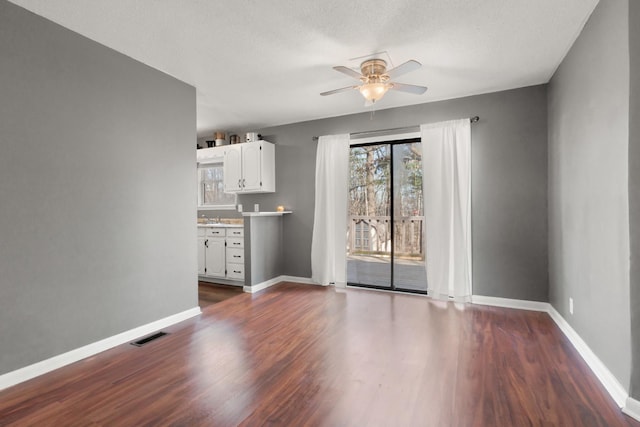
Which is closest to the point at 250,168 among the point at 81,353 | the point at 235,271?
the point at 235,271

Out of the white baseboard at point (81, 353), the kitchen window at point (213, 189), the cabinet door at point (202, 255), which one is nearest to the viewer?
the white baseboard at point (81, 353)

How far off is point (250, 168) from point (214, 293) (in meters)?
1.99

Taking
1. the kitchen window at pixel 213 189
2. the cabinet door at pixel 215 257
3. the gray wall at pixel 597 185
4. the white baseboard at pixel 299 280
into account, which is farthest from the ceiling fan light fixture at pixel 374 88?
the kitchen window at pixel 213 189

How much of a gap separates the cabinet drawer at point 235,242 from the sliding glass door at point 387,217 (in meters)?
1.77

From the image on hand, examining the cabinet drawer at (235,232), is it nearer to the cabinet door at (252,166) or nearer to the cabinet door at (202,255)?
the cabinet door at (202,255)

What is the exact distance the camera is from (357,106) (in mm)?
4246

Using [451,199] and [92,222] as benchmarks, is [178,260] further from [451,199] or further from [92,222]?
[451,199]

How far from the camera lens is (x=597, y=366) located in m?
2.14

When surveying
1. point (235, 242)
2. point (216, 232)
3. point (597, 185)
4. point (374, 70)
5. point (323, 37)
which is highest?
point (323, 37)

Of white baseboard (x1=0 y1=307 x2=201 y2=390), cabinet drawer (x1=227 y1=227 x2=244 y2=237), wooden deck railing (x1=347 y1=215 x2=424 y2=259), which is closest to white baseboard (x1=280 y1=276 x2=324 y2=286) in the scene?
wooden deck railing (x1=347 y1=215 x2=424 y2=259)

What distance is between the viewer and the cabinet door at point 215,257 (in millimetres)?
4861

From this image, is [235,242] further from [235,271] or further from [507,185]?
[507,185]

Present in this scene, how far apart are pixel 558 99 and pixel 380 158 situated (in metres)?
2.20

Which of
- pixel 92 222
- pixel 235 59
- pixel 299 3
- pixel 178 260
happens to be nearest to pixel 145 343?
pixel 178 260
